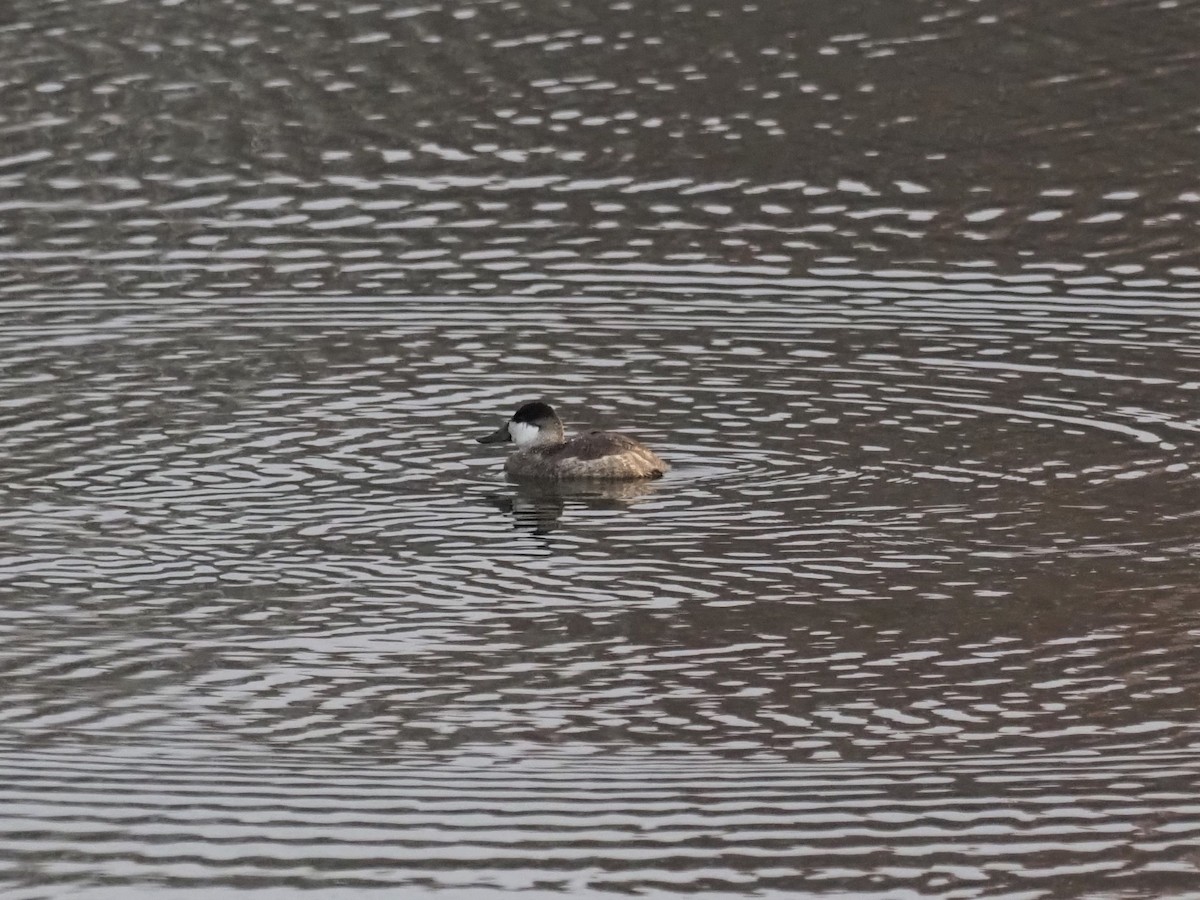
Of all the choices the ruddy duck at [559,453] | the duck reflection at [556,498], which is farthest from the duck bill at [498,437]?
the duck reflection at [556,498]

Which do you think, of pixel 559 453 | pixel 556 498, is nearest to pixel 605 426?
pixel 559 453

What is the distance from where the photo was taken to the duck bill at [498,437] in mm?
Answer: 16844

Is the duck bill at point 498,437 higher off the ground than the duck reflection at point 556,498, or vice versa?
the duck bill at point 498,437

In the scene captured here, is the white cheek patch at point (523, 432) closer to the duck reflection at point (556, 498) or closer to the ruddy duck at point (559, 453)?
the ruddy duck at point (559, 453)

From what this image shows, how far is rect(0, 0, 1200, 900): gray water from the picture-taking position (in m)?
11.0

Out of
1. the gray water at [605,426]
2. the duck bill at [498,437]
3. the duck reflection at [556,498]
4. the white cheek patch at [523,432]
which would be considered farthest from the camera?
the duck bill at [498,437]

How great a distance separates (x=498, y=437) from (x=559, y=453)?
448 mm

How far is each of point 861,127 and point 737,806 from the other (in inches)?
543

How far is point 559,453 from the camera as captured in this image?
1669cm

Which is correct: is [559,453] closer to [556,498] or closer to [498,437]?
[556,498]

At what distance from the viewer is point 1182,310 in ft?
62.6

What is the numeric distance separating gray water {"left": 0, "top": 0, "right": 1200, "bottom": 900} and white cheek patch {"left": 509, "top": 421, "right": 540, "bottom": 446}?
323mm

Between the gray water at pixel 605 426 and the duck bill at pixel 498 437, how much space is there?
215 millimetres

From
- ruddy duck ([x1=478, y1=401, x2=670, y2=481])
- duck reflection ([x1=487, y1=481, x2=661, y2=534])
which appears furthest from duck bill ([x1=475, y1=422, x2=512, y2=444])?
duck reflection ([x1=487, y1=481, x2=661, y2=534])
